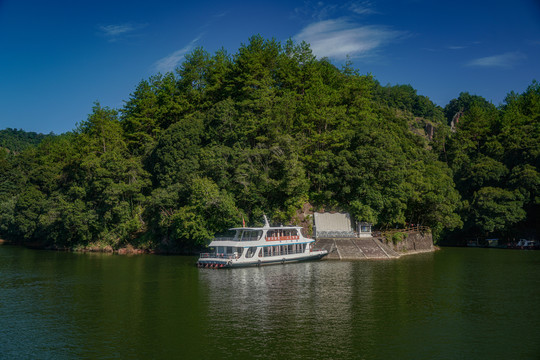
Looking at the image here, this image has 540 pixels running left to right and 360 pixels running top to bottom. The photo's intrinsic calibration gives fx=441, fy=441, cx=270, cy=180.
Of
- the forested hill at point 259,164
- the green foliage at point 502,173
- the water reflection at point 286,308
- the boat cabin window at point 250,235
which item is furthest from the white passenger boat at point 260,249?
the green foliage at point 502,173

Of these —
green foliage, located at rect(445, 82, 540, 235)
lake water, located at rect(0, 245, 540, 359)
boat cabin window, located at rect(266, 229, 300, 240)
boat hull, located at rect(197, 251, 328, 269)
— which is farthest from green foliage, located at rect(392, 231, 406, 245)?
green foliage, located at rect(445, 82, 540, 235)

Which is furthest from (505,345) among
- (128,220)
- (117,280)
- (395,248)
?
(128,220)

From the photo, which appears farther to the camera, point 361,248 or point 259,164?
point 259,164

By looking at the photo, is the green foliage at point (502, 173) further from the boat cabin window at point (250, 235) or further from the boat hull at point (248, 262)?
the boat cabin window at point (250, 235)

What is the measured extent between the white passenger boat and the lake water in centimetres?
213

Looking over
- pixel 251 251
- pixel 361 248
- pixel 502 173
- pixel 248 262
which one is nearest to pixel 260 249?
pixel 251 251

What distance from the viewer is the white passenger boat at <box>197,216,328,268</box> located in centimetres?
4862

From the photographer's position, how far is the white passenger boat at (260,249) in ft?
160

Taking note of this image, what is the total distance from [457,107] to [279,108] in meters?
124

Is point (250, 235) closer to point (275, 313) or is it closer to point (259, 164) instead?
point (259, 164)

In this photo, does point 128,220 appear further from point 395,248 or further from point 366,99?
point 366,99

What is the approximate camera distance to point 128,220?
68.1m

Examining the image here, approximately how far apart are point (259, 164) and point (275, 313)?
115ft

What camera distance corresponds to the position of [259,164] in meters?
62.0
